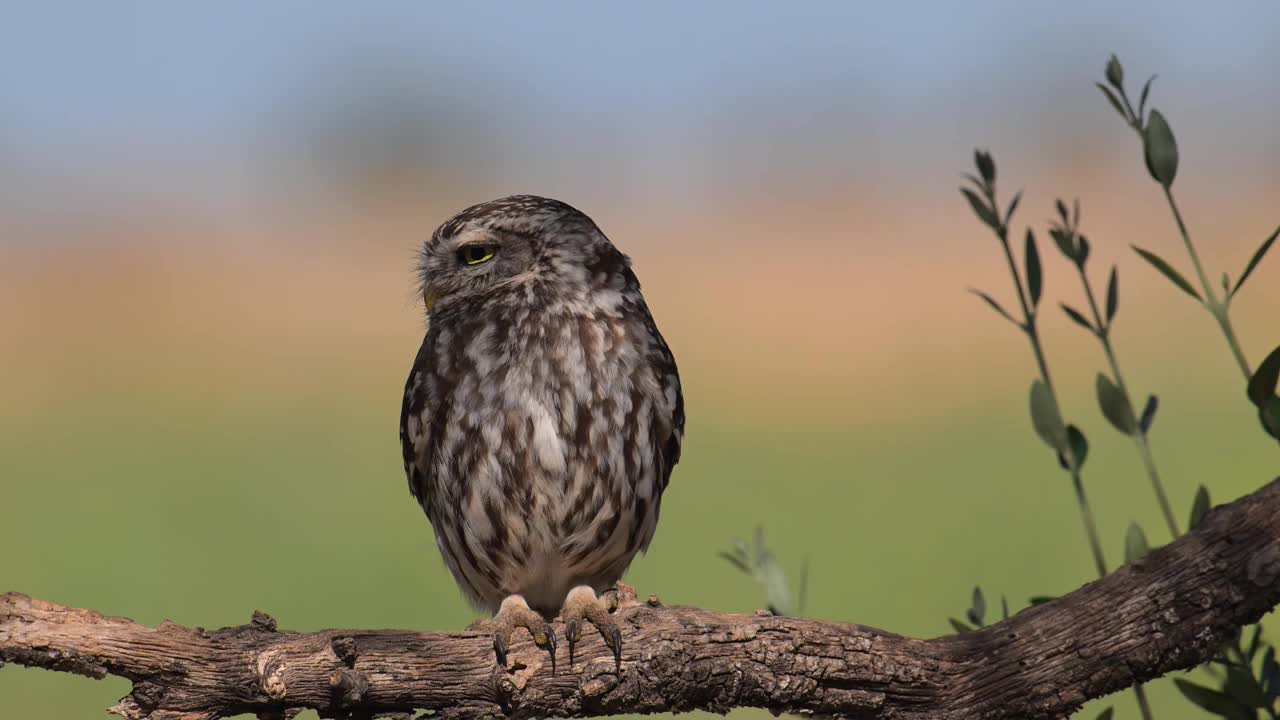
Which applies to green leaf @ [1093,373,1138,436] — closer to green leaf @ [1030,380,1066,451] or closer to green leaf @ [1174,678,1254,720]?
green leaf @ [1030,380,1066,451]

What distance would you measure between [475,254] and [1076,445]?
1.65m

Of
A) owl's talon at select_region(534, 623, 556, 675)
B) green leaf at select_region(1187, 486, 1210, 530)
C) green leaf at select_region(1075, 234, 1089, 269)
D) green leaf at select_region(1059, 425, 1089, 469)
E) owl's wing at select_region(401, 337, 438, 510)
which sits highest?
owl's wing at select_region(401, 337, 438, 510)

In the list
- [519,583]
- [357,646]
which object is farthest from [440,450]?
[357,646]

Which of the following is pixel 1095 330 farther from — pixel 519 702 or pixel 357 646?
pixel 357 646

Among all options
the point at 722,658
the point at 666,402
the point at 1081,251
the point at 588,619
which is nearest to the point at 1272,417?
the point at 1081,251

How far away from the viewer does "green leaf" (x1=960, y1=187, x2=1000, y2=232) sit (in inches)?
96.4

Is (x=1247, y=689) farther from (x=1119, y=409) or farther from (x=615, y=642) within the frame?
(x=615, y=642)

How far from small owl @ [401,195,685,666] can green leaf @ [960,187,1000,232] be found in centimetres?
100

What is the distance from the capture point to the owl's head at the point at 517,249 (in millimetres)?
3316

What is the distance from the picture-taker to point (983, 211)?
252cm

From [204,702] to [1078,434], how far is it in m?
1.67

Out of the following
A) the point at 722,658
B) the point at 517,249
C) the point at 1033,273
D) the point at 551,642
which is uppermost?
the point at 517,249

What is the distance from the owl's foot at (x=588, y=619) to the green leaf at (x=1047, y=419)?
36.9 inches

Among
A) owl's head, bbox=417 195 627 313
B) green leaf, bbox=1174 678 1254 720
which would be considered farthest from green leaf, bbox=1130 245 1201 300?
owl's head, bbox=417 195 627 313
